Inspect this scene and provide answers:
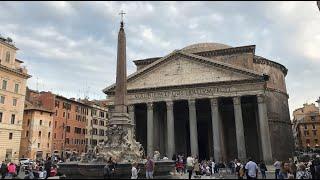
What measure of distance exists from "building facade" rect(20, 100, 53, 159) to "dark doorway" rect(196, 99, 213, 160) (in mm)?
18123

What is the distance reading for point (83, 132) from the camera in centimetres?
4631

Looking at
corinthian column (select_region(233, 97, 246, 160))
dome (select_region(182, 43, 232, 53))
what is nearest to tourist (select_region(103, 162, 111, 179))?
corinthian column (select_region(233, 97, 246, 160))

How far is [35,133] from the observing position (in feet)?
120

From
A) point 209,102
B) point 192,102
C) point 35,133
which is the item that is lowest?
point 35,133

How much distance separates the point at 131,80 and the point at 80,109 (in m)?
18.7

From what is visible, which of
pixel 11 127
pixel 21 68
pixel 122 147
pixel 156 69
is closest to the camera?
pixel 122 147

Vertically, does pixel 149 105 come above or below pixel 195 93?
below

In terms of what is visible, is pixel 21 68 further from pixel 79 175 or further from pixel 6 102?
pixel 79 175

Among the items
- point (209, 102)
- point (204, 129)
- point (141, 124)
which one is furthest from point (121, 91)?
point (204, 129)

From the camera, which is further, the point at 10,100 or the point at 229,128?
the point at 229,128

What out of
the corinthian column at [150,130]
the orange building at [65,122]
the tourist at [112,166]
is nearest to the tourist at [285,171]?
the tourist at [112,166]

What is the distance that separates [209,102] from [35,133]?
2069 centimetres

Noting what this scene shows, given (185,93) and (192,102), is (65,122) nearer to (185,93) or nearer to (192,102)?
(185,93)

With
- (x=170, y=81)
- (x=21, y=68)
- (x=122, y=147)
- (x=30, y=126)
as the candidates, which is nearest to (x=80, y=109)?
(x=30, y=126)
